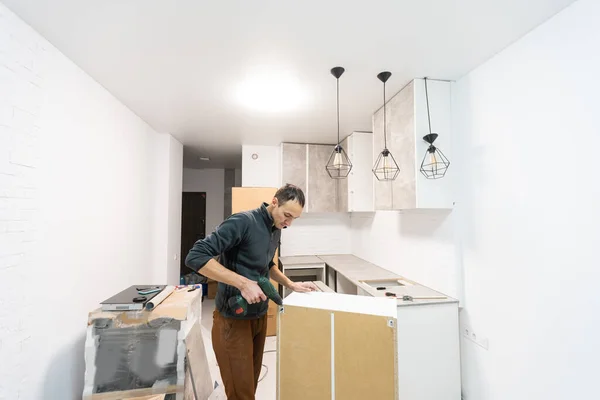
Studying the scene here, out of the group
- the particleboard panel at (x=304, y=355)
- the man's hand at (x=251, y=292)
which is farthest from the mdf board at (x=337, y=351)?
the man's hand at (x=251, y=292)

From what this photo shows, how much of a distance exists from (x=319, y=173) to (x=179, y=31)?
2.85m

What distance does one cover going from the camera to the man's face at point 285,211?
165 centimetres

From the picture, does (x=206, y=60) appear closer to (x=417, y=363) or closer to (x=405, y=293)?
(x=405, y=293)

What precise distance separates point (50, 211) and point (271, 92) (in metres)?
1.79

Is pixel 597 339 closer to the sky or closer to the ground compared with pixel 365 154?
closer to the ground

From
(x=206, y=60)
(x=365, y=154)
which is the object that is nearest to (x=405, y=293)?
(x=365, y=154)

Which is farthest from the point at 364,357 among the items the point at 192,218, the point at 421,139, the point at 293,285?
the point at 192,218

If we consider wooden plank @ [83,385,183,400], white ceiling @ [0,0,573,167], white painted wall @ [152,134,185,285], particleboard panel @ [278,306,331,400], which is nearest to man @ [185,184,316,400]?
particleboard panel @ [278,306,331,400]

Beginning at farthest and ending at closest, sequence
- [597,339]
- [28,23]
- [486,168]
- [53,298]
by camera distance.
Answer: [486,168] < [53,298] < [28,23] < [597,339]

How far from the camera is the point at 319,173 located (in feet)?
13.7

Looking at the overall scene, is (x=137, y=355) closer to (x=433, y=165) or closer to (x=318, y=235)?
(x=433, y=165)

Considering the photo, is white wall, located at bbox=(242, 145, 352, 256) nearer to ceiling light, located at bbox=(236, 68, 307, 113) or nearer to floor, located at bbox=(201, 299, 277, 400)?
floor, located at bbox=(201, 299, 277, 400)

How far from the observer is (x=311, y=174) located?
4.16 metres

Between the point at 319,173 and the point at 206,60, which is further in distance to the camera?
the point at 319,173
